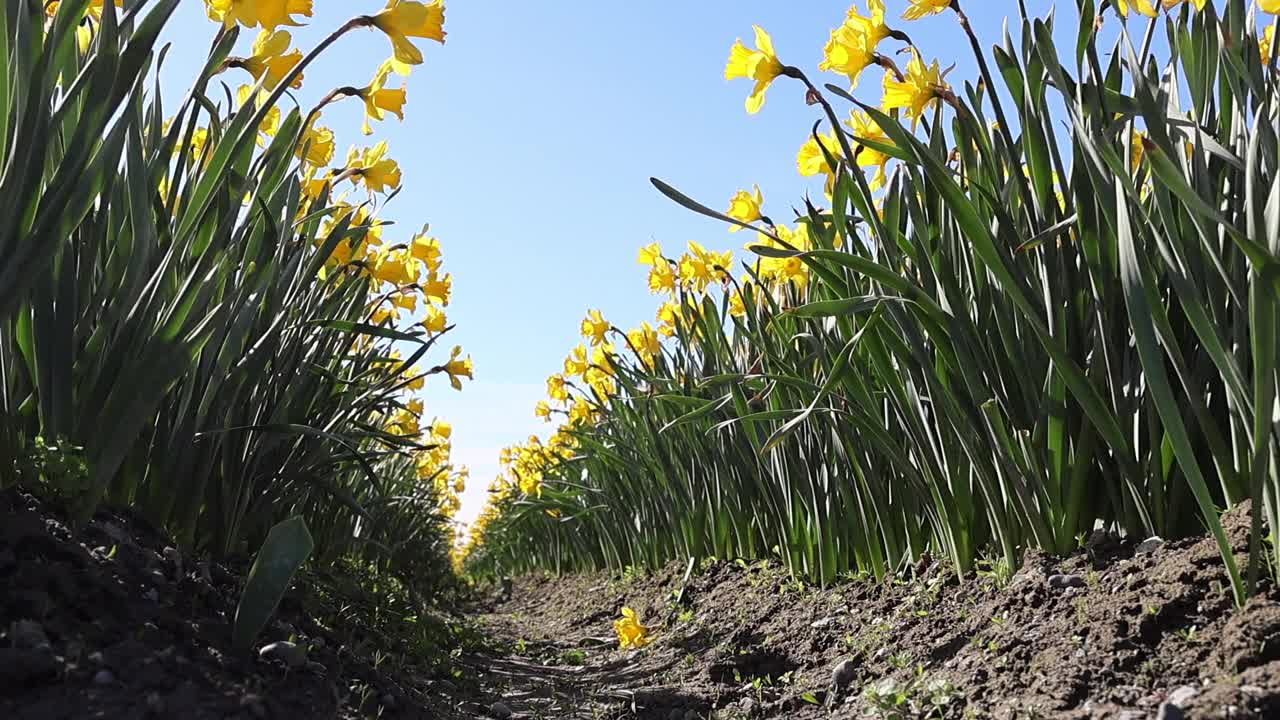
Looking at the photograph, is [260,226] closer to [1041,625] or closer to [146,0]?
[146,0]

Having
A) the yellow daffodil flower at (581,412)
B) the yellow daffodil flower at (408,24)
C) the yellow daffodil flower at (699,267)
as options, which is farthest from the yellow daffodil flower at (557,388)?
the yellow daffodil flower at (408,24)

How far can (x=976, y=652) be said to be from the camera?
1.66m

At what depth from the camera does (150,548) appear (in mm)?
1668

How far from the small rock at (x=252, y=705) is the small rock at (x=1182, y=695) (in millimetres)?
1189

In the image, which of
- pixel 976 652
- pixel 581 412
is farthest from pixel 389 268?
pixel 581 412

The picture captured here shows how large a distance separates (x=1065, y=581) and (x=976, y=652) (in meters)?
0.23

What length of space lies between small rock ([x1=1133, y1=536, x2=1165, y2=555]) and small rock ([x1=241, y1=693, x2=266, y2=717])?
4.95ft

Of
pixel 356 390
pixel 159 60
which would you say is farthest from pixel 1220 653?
pixel 356 390

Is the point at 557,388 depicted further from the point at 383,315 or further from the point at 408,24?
the point at 408,24

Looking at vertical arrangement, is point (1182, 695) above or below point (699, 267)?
below

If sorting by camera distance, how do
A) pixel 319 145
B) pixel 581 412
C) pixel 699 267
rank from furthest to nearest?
pixel 581 412
pixel 699 267
pixel 319 145

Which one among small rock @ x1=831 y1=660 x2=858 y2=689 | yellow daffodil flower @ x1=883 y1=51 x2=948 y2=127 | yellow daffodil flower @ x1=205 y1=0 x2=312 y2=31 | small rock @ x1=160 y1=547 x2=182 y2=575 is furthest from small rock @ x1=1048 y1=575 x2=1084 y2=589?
yellow daffodil flower @ x1=205 y1=0 x2=312 y2=31

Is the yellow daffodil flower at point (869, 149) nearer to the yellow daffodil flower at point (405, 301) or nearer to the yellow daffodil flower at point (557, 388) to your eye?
the yellow daffodil flower at point (405, 301)

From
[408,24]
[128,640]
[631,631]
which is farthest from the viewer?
[631,631]
